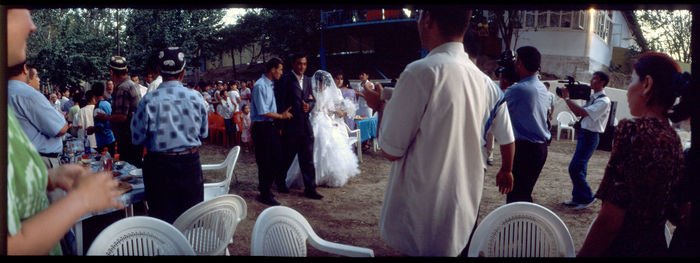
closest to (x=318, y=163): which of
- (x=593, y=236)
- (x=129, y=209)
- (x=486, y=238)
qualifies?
(x=129, y=209)

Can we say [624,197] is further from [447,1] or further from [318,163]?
[318,163]

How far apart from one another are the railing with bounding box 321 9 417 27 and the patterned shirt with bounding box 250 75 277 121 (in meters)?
11.1

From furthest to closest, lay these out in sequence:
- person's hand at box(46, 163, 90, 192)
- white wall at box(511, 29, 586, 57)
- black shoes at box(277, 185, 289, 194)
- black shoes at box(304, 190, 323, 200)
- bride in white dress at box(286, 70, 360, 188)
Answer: white wall at box(511, 29, 586, 57) < bride in white dress at box(286, 70, 360, 188) < black shoes at box(277, 185, 289, 194) < black shoes at box(304, 190, 323, 200) < person's hand at box(46, 163, 90, 192)

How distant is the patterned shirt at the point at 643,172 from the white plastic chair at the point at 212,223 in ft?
6.24

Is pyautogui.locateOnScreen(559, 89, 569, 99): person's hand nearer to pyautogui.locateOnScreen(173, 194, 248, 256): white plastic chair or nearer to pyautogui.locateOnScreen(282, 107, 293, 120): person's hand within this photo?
pyautogui.locateOnScreen(282, 107, 293, 120): person's hand

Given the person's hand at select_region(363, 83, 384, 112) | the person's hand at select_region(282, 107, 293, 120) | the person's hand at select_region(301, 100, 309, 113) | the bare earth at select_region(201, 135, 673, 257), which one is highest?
the person's hand at select_region(363, 83, 384, 112)

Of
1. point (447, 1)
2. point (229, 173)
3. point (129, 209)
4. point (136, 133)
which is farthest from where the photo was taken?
point (229, 173)

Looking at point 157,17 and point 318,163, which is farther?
point 157,17

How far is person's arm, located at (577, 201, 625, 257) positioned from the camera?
1443 millimetres

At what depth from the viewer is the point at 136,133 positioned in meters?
2.78

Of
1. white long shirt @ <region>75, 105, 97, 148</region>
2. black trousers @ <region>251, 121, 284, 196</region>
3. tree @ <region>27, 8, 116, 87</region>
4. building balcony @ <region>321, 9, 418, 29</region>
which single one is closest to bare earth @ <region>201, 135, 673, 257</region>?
black trousers @ <region>251, 121, 284, 196</region>

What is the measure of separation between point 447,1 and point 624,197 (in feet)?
2.96

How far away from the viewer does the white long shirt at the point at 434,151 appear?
1738 mm

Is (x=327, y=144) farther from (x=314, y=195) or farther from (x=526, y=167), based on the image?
→ (x=526, y=167)
